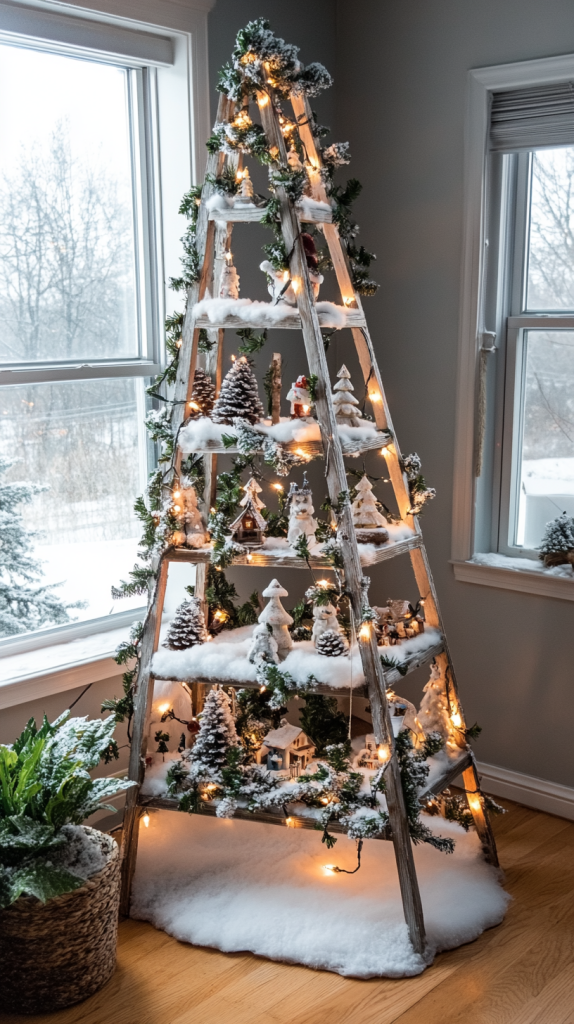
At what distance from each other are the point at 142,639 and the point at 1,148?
1367mm

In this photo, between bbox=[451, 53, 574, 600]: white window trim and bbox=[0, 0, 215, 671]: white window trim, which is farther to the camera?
bbox=[451, 53, 574, 600]: white window trim

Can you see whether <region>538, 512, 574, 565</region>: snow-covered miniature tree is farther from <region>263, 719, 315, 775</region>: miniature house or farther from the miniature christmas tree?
<region>263, 719, 315, 775</region>: miniature house

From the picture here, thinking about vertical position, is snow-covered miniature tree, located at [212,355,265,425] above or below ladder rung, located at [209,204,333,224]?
below

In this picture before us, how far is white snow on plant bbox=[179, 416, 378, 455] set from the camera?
238 centimetres

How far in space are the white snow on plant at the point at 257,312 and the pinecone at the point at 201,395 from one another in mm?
189

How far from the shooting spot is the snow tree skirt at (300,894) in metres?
2.38

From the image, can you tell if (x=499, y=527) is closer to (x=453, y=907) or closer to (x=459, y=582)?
(x=459, y=582)

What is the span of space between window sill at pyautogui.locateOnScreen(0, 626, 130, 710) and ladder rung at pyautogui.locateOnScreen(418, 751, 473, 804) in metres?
0.98

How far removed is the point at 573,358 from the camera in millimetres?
3000

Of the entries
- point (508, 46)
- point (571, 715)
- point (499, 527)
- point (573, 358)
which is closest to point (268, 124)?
point (508, 46)

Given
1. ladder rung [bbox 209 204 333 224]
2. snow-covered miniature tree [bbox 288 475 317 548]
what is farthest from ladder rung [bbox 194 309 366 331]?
snow-covered miniature tree [bbox 288 475 317 548]

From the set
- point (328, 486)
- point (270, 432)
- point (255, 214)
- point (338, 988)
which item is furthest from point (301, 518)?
point (338, 988)

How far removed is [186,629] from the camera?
2.61 metres

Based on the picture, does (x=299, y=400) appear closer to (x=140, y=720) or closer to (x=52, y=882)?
(x=140, y=720)
